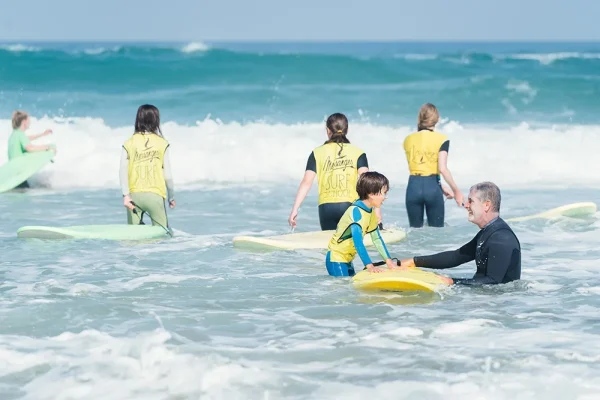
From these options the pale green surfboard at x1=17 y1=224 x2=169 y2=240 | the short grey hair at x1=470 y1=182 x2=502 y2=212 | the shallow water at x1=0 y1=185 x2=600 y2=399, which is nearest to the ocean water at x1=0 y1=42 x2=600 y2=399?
the shallow water at x1=0 y1=185 x2=600 y2=399

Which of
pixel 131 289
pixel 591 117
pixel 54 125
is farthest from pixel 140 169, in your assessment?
pixel 591 117

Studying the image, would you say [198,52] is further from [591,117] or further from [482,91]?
[591,117]

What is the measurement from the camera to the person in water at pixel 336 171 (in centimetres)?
817

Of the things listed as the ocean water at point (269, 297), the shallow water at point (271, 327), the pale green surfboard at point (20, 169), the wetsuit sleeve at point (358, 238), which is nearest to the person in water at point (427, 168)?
the ocean water at point (269, 297)

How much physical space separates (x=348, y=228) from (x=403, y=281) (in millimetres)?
560

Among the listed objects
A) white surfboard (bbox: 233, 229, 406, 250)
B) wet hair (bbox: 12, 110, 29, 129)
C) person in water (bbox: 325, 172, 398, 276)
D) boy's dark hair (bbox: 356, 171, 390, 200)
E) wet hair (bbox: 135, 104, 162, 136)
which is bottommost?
white surfboard (bbox: 233, 229, 406, 250)

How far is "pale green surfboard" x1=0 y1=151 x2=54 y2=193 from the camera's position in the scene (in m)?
13.9

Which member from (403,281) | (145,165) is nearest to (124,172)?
(145,165)

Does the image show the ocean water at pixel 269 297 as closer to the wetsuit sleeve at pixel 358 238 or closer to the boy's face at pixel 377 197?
the wetsuit sleeve at pixel 358 238

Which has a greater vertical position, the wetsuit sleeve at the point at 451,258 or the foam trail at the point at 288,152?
the foam trail at the point at 288,152

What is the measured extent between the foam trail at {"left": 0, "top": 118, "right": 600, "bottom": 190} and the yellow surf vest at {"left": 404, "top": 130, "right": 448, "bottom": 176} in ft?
19.8

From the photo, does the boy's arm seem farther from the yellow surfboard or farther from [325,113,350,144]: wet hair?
[325,113,350,144]: wet hair

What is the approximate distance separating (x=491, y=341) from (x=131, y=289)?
280 centimetres

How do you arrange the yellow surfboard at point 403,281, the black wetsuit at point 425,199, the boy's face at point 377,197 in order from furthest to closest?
the black wetsuit at point 425,199
the boy's face at point 377,197
the yellow surfboard at point 403,281
